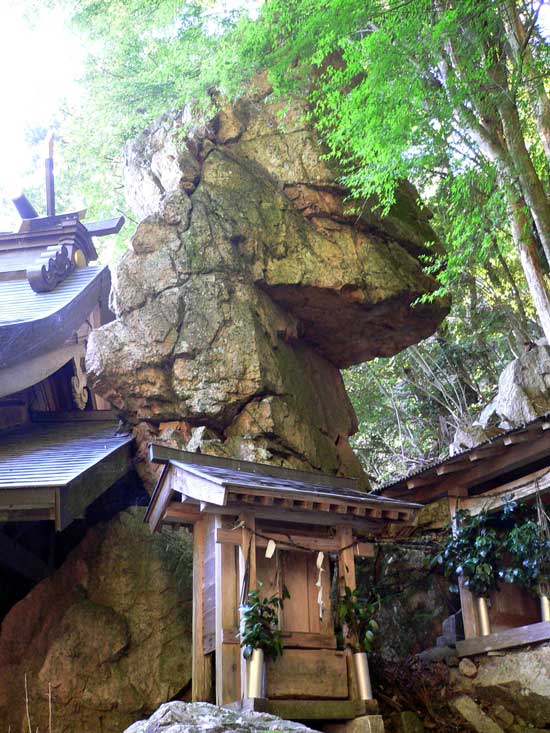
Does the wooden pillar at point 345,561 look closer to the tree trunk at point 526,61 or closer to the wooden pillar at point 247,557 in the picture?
the wooden pillar at point 247,557

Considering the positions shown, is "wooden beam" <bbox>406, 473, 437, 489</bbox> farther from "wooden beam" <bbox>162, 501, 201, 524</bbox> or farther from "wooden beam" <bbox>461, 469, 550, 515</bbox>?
"wooden beam" <bbox>162, 501, 201, 524</bbox>

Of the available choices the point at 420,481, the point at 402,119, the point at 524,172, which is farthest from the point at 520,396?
the point at 402,119

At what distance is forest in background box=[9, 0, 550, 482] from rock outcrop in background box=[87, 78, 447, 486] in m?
0.74

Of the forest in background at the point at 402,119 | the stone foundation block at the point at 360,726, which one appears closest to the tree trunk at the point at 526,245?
the forest in background at the point at 402,119

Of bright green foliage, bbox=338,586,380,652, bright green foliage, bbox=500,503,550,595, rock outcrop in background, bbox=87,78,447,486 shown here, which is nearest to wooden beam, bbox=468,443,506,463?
bright green foliage, bbox=500,503,550,595

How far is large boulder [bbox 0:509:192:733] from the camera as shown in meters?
8.95

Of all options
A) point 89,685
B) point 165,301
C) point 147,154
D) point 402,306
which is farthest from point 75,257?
point 89,685

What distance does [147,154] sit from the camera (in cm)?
1384

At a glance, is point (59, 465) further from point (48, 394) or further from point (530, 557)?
point (530, 557)

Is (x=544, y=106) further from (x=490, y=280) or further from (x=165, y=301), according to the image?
(x=490, y=280)

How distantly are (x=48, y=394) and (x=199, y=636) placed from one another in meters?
8.16

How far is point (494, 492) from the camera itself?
9820 mm

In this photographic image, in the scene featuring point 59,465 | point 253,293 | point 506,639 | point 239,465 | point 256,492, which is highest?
point 253,293

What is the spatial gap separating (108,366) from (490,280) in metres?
11.4
